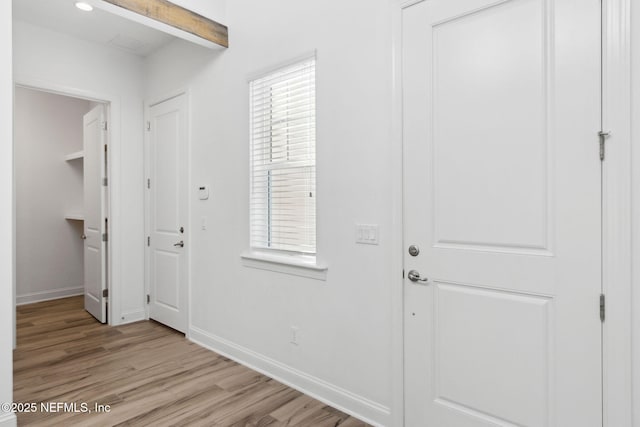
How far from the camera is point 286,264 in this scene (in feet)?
8.70

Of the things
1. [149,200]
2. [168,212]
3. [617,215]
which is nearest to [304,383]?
[617,215]

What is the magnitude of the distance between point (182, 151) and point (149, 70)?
119 centimetres

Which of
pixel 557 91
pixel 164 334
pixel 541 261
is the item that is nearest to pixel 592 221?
pixel 541 261

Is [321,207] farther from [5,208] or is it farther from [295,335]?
[5,208]

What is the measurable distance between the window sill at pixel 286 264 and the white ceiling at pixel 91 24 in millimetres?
2386

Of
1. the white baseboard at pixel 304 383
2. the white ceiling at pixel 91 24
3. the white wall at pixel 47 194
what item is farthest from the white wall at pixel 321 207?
the white wall at pixel 47 194

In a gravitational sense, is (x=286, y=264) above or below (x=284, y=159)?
below

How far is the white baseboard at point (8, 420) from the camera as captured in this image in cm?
201

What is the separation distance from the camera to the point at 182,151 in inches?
144

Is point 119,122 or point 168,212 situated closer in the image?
point 168,212

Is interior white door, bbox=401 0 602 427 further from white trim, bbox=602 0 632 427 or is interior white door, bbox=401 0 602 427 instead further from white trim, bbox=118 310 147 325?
white trim, bbox=118 310 147 325

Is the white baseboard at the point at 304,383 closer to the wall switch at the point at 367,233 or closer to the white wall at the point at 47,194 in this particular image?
the wall switch at the point at 367,233

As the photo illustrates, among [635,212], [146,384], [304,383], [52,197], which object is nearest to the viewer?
[635,212]

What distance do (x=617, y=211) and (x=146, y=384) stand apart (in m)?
2.91
